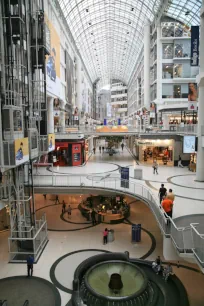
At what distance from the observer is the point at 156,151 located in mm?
38594

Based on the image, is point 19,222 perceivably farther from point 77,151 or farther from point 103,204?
point 77,151

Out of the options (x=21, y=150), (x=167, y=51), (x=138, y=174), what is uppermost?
(x=167, y=51)

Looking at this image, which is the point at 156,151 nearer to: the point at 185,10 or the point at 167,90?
the point at 167,90

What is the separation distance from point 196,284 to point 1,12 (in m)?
17.9

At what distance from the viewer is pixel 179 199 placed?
55.7ft

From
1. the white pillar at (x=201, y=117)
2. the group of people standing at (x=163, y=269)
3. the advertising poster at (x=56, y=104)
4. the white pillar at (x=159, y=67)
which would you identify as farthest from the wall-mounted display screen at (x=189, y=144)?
the white pillar at (x=159, y=67)

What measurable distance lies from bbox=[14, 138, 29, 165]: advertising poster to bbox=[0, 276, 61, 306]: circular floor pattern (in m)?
6.28

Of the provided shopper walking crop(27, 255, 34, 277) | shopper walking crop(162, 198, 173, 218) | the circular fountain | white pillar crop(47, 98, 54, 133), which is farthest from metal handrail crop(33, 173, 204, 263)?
white pillar crop(47, 98, 54, 133)

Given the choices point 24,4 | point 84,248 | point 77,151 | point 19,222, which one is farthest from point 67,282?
point 77,151

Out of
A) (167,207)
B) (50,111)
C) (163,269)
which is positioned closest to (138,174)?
(163,269)

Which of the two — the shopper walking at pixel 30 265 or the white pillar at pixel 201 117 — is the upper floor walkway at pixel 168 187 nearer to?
the white pillar at pixel 201 117

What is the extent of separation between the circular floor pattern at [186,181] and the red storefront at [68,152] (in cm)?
1215

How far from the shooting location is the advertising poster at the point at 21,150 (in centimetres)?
1429

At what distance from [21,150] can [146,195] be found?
8.25 meters
